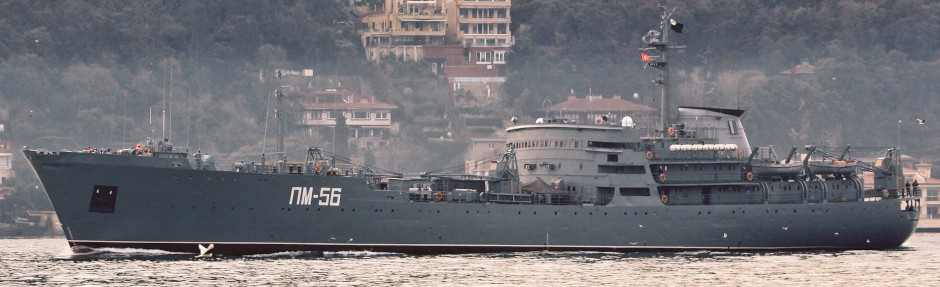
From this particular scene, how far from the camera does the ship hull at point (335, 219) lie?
2793 inches

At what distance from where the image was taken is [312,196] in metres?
72.4

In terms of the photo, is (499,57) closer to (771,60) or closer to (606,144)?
(771,60)

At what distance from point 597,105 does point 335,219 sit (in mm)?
87220

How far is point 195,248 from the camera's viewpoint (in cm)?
7194

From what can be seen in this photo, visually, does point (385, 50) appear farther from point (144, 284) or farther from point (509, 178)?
point (144, 284)

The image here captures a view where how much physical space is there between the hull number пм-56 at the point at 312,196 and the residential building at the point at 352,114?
83193 millimetres

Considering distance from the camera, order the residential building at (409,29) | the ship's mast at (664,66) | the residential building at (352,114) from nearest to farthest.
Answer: the ship's mast at (664,66)
the residential building at (352,114)
the residential building at (409,29)

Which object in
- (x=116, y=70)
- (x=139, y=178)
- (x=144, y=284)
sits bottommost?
(x=144, y=284)

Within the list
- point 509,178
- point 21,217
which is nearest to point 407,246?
point 509,178

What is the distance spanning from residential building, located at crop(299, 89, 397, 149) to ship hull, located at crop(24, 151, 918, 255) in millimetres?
80162

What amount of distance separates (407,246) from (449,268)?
7.47 metres

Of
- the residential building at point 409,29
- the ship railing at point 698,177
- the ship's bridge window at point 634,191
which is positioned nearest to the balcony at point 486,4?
the residential building at point 409,29

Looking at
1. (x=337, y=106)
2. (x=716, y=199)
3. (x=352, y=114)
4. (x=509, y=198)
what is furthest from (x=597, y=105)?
(x=509, y=198)

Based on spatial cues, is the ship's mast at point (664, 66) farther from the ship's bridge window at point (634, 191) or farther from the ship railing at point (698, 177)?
the ship's bridge window at point (634, 191)
